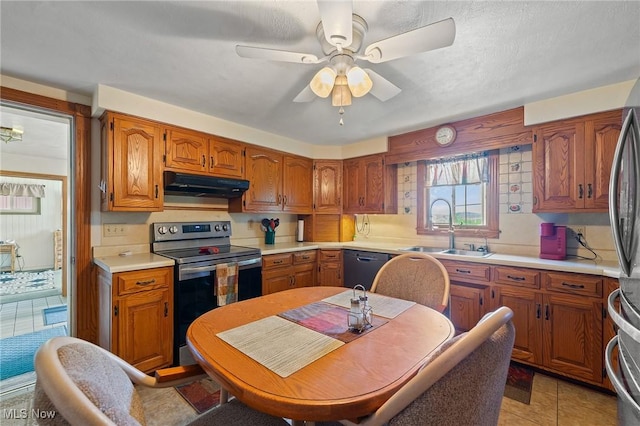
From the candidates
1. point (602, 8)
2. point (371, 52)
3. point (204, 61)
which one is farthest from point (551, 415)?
point (204, 61)

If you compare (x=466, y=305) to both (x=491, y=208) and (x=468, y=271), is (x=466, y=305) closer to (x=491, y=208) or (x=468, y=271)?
(x=468, y=271)

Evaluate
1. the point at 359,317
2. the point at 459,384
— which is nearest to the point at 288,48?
the point at 359,317

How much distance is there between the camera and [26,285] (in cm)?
492

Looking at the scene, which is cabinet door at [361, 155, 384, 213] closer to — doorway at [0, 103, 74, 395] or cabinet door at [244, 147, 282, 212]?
cabinet door at [244, 147, 282, 212]

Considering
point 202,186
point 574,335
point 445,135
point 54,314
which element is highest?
point 445,135

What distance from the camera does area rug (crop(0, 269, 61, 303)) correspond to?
4.33m

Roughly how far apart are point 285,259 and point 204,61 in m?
2.08

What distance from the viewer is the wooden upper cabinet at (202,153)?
2.61 meters

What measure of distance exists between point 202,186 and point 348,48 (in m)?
Result: 1.88

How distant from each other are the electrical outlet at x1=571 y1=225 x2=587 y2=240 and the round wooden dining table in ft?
6.60

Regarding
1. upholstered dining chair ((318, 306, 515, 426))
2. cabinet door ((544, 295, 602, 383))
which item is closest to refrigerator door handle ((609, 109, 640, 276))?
cabinet door ((544, 295, 602, 383))

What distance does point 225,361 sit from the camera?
3.12ft

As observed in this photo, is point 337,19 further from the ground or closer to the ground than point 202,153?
further from the ground

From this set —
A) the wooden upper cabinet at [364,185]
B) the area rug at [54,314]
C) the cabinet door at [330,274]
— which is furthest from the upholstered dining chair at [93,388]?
the area rug at [54,314]
